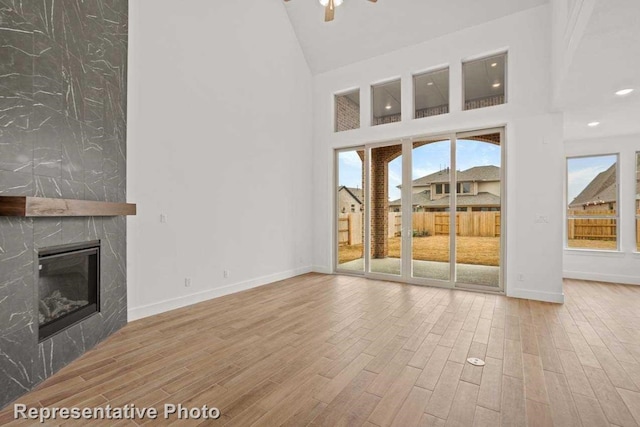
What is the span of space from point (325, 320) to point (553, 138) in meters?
4.31

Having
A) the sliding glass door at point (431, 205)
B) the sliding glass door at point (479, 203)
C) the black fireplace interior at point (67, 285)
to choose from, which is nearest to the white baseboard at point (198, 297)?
the black fireplace interior at point (67, 285)

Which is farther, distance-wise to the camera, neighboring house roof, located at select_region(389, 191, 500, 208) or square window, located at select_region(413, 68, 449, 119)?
square window, located at select_region(413, 68, 449, 119)

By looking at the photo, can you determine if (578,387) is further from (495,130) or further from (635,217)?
(635,217)

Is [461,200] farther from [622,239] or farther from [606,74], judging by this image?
[622,239]

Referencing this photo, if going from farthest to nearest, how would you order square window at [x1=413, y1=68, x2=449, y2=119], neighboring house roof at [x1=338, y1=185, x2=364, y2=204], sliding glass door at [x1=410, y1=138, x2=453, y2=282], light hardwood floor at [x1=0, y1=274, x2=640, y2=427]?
neighboring house roof at [x1=338, y1=185, x2=364, y2=204] < square window at [x1=413, y1=68, x2=449, y2=119] < sliding glass door at [x1=410, y1=138, x2=453, y2=282] < light hardwood floor at [x1=0, y1=274, x2=640, y2=427]

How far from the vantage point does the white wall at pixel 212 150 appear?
371 cm

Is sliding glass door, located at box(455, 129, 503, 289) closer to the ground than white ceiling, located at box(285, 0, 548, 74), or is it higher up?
closer to the ground

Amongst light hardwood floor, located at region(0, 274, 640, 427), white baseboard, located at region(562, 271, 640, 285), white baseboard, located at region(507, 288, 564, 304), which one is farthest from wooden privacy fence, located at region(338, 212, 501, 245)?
white baseboard, located at region(562, 271, 640, 285)

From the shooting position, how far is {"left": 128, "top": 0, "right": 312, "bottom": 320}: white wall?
12.2 ft

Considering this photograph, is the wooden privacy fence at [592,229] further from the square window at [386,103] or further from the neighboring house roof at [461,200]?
the square window at [386,103]

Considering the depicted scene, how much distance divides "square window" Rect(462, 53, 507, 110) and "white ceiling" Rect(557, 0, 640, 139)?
3.22 ft

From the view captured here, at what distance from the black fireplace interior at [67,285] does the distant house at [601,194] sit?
28.0ft

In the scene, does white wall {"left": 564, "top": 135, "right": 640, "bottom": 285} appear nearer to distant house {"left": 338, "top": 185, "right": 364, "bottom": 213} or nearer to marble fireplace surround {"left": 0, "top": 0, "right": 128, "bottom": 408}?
distant house {"left": 338, "top": 185, "right": 364, "bottom": 213}

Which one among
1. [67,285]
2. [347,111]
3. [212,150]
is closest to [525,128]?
[347,111]
